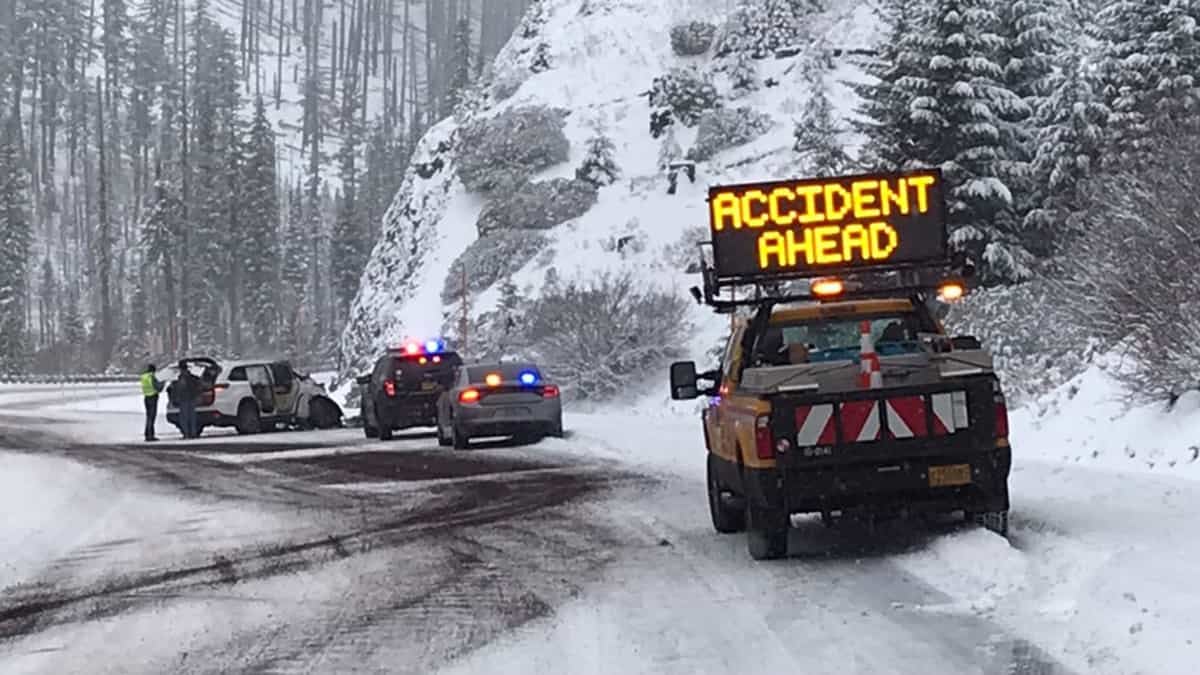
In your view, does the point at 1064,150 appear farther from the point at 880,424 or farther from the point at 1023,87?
the point at 880,424

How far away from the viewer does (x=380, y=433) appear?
29062mm

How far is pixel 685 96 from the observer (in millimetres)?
62188

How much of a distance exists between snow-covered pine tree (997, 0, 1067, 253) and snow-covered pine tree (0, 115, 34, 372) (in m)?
61.6

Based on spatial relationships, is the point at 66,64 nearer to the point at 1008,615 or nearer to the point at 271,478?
the point at 271,478

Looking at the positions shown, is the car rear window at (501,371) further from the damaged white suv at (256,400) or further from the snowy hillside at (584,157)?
the snowy hillside at (584,157)

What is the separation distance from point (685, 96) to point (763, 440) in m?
53.4

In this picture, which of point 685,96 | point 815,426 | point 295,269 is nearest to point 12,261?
point 295,269

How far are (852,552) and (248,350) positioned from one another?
83816mm

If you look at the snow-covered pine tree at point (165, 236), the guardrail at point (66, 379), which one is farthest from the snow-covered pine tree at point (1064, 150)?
the snow-covered pine tree at point (165, 236)

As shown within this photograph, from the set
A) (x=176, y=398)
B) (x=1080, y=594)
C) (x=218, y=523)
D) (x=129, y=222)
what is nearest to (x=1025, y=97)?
(x=176, y=398)

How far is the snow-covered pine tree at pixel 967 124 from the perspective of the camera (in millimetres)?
32062

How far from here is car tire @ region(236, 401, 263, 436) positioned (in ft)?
114

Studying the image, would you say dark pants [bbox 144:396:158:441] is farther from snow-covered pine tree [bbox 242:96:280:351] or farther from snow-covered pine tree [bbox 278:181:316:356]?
snow-covered pine tree [bbox 242:96:280:351]

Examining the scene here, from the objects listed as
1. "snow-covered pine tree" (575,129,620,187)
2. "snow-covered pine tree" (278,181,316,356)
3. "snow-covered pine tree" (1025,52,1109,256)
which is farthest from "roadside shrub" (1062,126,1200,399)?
"snow-covered pine tree" (278,181,316,356)
